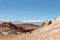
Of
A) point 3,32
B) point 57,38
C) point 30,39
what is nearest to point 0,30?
point 3,32

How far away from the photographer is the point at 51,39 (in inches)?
811

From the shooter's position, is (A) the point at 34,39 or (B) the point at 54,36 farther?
(A) the point at 34,39

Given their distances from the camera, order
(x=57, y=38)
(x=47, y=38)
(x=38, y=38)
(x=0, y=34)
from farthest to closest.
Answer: (x=0, y=34)
(x=38, y=38)
(x=47, y=38)
(x=57, y=38)

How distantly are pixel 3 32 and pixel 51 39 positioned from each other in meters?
60.1

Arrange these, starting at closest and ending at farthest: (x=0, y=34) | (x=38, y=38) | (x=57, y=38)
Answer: (x=57, y=38) < (x=38, y=38) < (x=0, y=34)

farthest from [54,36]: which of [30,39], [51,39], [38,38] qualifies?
[30,39]

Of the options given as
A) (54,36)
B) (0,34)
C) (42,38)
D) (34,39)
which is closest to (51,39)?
(54,36)

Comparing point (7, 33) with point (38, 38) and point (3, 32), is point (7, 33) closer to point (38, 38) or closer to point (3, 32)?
point (3, 32)

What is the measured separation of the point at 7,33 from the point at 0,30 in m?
3.55

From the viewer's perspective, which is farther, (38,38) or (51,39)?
(38,38)

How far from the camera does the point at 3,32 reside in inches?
3100

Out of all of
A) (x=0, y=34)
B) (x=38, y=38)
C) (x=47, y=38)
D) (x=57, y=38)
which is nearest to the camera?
(x=57, y=38)

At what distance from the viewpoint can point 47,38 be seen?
21.6m

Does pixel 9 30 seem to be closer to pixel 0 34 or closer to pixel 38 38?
pixel 0 34
